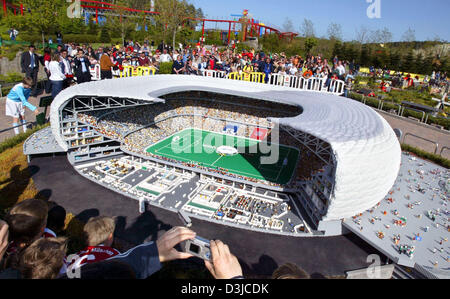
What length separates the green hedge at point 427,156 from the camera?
1620cm

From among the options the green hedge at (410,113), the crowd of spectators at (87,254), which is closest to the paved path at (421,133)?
the green hedge at (410,113)

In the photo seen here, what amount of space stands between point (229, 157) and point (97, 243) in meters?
13.1

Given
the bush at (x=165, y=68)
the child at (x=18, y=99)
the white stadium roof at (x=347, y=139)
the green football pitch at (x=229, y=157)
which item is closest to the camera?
the white stadium roof at (x=347, y=139)

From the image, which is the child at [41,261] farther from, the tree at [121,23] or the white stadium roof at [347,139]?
the tree at [121,23]

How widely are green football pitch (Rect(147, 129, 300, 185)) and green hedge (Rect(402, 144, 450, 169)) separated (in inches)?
254

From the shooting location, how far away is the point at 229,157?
17375 mm

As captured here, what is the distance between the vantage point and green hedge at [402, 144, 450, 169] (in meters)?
16.2

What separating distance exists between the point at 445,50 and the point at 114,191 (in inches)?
2068

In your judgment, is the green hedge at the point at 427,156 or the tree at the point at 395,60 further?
the tree at the point at 395,60

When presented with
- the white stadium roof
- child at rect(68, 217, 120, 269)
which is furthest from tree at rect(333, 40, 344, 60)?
child at rect(68, 217, 120, 269)

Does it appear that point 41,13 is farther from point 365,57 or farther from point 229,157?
point 365,57

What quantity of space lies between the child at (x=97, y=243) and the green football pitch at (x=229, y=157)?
10.8 metres

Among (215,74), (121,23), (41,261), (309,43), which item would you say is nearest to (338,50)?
(309,43)

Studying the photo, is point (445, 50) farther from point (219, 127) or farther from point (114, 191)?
point (114, 191)
